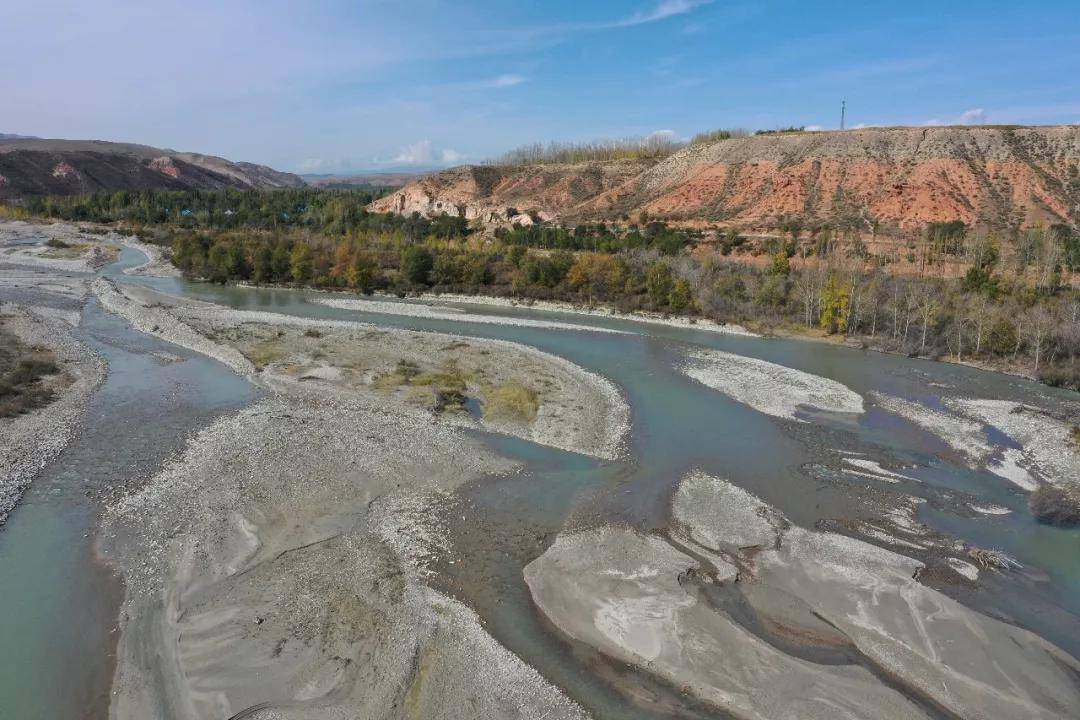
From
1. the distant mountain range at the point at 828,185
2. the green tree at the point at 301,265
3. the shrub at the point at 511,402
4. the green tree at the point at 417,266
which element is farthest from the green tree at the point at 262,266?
the distant mountain range at the point at 828,185

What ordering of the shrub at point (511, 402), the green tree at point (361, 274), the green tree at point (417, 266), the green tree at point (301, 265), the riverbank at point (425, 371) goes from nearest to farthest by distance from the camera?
the riverbank at point (425, 371)
the shrub at point (511, 402)
the green tree at point (361, 274)
the green tree at point (417, 266)
the green tree at point (301, 265)

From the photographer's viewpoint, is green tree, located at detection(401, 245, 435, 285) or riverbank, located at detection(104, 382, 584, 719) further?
green tree, located at detection(401, 245, 435, 285)

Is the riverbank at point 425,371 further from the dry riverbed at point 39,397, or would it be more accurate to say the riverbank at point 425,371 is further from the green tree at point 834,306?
the green tree at point 834,306

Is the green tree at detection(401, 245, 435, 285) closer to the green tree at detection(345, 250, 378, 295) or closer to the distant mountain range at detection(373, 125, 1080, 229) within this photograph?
the green tree at detection(345, 250, 378, 295)

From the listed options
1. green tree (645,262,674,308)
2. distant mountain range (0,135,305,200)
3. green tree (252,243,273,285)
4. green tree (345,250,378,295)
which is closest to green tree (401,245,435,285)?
green tree (345,250,378,295)

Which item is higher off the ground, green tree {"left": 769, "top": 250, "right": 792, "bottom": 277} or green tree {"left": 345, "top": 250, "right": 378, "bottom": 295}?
green tree {"left": 769, "top": 250, "right": 792, "bottom": 277}

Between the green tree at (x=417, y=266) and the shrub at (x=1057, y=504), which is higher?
the green tree at (x=417, y=266)

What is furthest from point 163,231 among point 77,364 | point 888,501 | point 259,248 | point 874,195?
point 888,501

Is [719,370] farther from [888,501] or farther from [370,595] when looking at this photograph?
[370,595]
